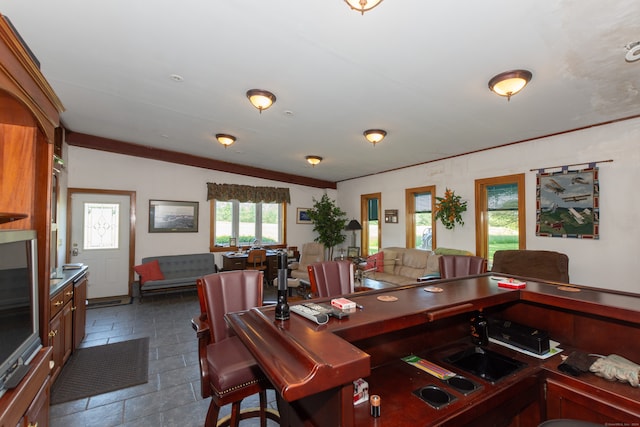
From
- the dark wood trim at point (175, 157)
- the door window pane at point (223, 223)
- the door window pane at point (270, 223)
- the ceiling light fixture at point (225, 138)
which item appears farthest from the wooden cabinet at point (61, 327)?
the door window pane at point (270, 223)

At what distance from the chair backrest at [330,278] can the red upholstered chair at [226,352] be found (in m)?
0.51

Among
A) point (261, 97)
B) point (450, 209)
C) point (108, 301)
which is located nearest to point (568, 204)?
point (450, 209)

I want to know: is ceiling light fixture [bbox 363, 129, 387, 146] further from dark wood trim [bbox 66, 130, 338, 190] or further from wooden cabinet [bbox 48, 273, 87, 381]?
wooden cabinet [bbox 48, 273, 87, 381]

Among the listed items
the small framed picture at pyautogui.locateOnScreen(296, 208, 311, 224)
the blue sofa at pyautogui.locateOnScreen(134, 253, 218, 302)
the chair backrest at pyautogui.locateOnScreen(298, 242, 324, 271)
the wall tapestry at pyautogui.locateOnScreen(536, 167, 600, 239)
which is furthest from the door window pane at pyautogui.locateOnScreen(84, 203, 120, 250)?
the wall tapestry at pyautogui.locateOnScreen(536, 167, 600, 239)

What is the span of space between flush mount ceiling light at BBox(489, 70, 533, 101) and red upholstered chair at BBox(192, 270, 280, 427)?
9.15ft

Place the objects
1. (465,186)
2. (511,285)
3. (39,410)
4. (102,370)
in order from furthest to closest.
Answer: (465,186) < (102,370) < (511,285) < (39,410)

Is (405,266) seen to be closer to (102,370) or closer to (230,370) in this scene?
(230,370)

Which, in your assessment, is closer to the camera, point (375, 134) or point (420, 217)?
point (375, 134)

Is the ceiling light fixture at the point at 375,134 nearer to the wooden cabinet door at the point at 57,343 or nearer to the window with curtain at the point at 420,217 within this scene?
the window with curtain at the point at 420,217

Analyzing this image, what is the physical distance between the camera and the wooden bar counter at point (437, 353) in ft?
2.84

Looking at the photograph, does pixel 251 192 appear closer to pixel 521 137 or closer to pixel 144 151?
pixel 144 151

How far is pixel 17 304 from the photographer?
4.25ft

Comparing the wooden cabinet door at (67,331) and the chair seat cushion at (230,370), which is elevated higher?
the chair seat cushion at (230,370)

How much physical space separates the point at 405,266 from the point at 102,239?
6031mm
